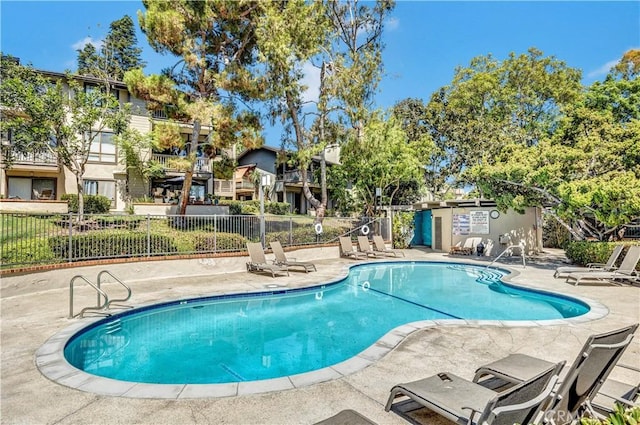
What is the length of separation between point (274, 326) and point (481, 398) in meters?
5.31

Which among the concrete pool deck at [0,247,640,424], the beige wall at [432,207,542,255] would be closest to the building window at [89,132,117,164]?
the concrete pool deck at [0,247,640,424]

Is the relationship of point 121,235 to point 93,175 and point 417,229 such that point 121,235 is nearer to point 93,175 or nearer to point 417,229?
point 93,175

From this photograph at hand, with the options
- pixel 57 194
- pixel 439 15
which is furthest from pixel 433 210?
pixel 57 194

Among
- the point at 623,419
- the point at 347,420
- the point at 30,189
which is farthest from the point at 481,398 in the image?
the point at 30,189

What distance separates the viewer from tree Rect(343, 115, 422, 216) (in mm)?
18438

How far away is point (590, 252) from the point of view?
1301 cm

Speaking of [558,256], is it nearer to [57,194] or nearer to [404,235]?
[404,235]

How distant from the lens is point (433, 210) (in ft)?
68.7

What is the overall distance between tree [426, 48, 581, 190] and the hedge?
12.4m

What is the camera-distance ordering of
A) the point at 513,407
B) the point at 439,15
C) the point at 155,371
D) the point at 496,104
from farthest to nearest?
1. the point at 496,104
2. the point at 439,15
3. the point at 155,371
4. the point at 513,407

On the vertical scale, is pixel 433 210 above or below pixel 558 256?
above

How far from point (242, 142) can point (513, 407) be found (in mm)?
16394

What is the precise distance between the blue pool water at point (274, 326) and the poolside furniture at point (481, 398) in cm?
257

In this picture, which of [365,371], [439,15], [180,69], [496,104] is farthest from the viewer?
[496,104]
